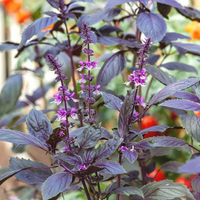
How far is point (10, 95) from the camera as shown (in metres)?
0.74

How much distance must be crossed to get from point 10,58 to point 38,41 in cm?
156

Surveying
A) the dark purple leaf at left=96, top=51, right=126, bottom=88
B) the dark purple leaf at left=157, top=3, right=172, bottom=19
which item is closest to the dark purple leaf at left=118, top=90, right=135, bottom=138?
the dark purple leaf at left=96, top=51, right=126, bottom=88

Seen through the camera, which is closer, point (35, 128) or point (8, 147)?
point (35, 128)

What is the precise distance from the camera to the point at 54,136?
0.40 metres

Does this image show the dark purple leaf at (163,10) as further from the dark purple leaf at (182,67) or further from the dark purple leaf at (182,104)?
the dark purple leaf at (182,104)

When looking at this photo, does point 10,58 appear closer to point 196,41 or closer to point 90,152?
point 196,41

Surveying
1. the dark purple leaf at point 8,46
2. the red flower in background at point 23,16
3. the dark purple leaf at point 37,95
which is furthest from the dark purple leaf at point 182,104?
the red flower in background at point 23,16

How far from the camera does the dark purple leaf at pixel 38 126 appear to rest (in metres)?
0.42

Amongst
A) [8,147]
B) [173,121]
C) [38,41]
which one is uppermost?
[38,41]

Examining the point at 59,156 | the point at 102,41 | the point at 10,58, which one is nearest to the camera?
the point at 59,156

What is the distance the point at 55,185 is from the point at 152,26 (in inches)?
11.7

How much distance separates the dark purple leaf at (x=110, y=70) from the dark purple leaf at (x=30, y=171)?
0.19 m

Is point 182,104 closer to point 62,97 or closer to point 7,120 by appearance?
point 62,97

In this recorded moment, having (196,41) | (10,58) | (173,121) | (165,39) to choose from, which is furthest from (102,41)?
(10,58)
